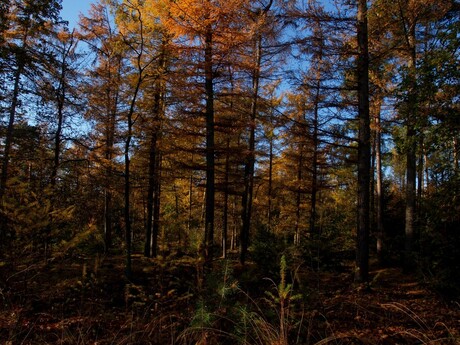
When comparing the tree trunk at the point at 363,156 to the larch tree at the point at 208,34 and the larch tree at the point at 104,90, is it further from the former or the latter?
the larch tree at the point at 104,90

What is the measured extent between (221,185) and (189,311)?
8272mm

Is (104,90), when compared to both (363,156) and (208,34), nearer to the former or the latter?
(208,34)

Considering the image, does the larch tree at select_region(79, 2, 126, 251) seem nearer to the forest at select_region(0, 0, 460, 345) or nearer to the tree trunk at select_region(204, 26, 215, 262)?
the forest at select_region(0, 0, 460, 345)

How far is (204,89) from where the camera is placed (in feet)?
32.4

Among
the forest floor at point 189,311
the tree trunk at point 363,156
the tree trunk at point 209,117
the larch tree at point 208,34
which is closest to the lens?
the forest floor at point 189,311

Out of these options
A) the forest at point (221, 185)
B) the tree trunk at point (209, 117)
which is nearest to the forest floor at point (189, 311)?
the forest at point (221, 185)

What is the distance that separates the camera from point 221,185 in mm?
12609

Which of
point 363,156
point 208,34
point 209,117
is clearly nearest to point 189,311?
point 363,156

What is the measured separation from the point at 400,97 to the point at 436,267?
3776 mm

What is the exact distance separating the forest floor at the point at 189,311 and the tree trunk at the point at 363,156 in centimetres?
81

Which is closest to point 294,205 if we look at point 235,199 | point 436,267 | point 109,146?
point 235,199

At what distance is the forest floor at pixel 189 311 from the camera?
10.2 feet

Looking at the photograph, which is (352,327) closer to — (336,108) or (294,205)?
(336,108)

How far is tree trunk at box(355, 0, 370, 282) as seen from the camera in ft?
26.1
